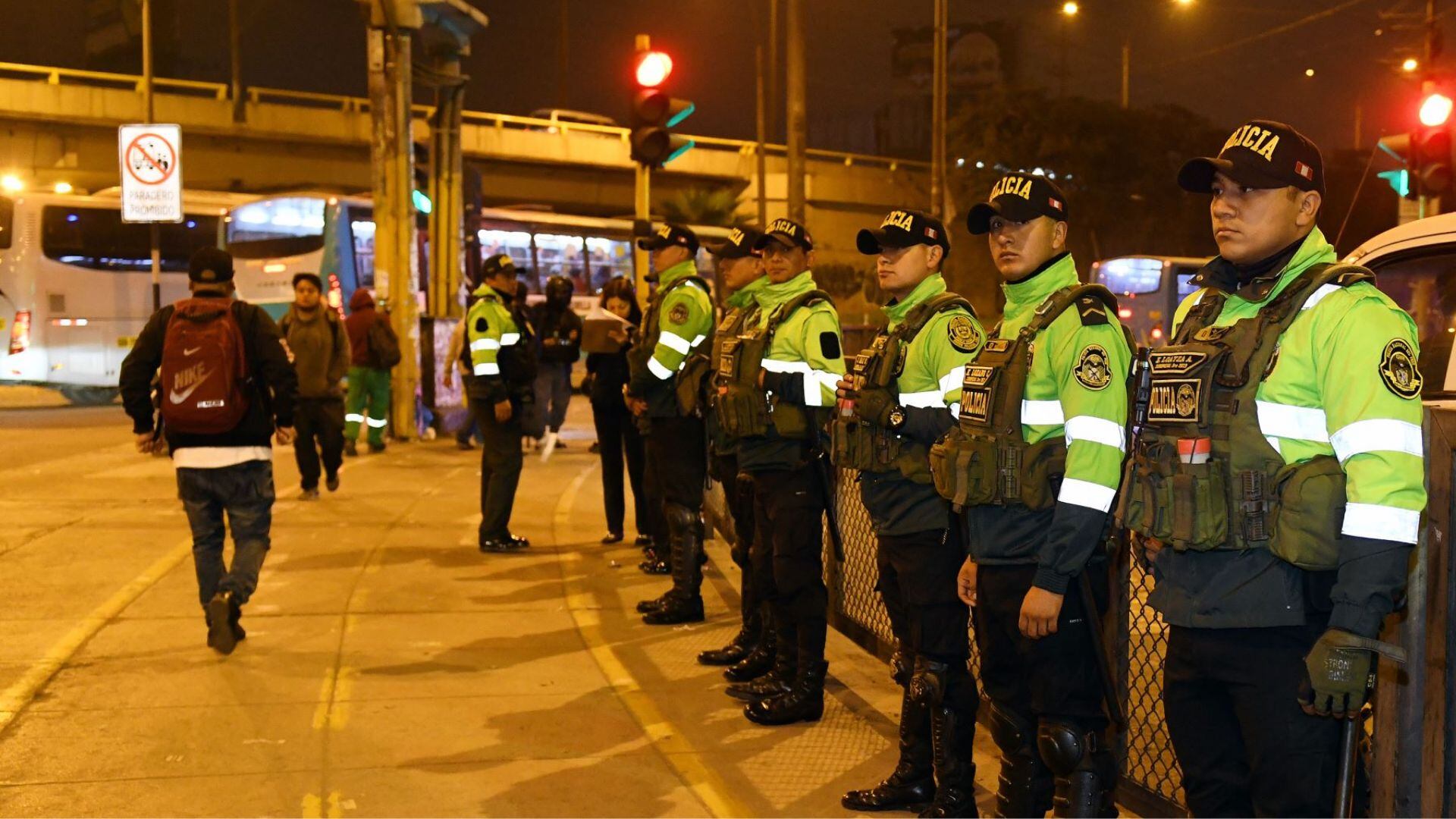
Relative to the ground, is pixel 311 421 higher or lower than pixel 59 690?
higher

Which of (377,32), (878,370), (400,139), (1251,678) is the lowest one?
(1251,678)

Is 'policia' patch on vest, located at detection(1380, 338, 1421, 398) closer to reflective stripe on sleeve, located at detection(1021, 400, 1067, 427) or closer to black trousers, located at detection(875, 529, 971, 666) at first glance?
reflective stripe on sleeve, located at detection(1021, 400, 1067, 427)

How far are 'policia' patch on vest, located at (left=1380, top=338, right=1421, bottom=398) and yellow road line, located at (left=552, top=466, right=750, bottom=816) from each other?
2677mm

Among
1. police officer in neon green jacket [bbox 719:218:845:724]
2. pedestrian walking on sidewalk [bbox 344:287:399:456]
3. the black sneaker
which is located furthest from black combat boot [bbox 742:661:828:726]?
A: pedestrian walking on sidewalk [bbox 344:287:399:456]

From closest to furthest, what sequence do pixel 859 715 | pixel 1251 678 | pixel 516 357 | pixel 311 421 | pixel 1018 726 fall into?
1. pixel 1251 678
2. pixel 1018 726
3. pixel 859 715
4. pixel 516 357
5. pixel 311 421

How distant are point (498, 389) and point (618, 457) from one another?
0.99m

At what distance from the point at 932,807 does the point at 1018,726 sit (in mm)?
543

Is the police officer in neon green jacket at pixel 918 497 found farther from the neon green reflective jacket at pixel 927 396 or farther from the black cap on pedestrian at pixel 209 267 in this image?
the black cap on pedestrian at pixel 209 267

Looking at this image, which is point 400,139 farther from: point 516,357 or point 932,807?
point 932,807

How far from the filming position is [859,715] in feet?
19.9

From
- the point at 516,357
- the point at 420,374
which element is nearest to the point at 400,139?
the point at 420,374

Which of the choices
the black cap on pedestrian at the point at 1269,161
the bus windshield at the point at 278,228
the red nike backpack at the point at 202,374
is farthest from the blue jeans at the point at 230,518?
the bus windshield at the point at 278,228

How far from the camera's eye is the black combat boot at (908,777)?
4.89m

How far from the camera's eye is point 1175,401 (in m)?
3.39
